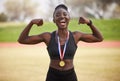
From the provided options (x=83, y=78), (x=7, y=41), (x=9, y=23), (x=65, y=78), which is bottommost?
(x=83, y=78)

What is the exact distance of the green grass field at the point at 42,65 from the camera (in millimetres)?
2619

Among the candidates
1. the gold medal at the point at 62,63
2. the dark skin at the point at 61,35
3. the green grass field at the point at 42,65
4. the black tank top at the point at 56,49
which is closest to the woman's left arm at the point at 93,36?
the dark skin at the point at 61,35

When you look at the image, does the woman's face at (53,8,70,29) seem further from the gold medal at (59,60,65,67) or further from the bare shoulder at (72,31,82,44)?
the gold medal at (59,60,65,67)

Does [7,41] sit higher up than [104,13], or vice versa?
[104,13]

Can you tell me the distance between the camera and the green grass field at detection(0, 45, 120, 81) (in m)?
2.62

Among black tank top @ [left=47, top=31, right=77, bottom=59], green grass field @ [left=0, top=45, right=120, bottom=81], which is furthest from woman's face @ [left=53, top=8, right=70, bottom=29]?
green grass field @ [left=0, top=45, right=120, bottom=81]

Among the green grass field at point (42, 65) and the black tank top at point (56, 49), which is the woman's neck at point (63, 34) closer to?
the black tank top at point (56, 49)

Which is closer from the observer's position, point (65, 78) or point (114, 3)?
point (65, 78)

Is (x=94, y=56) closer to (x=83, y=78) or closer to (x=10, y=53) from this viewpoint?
(x=83, y=78)

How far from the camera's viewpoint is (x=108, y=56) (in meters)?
2.66

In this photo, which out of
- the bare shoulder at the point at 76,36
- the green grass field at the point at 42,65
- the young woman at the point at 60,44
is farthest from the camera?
the green grass field at the point at 42,65

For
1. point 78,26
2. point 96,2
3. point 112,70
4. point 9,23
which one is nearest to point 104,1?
point 96,2

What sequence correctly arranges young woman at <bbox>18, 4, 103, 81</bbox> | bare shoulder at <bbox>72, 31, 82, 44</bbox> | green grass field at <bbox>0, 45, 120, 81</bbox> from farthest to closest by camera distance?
green grass field at <bbox>0, 45, 120, 81</bbox> → bare shoulder at <bbox>72, 31, 82, 44</bbox> → young woman at <bbox>18, 4, 103, 81</bbox>

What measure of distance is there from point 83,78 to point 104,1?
82cm
